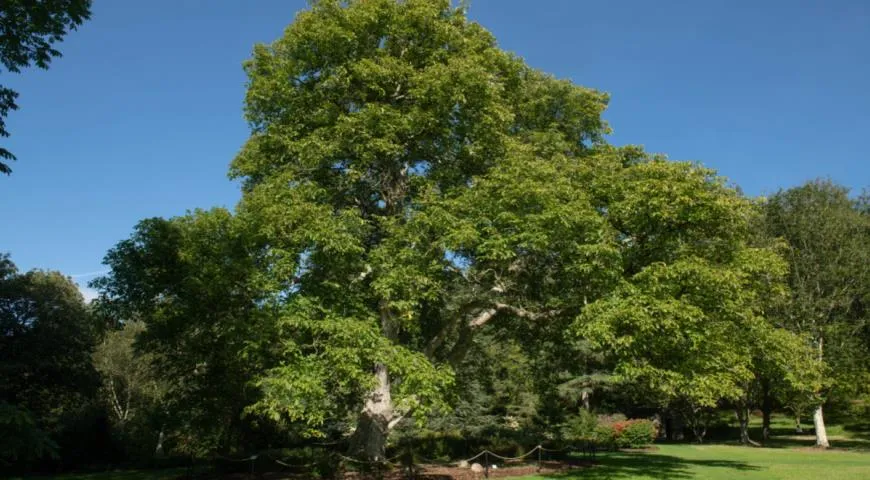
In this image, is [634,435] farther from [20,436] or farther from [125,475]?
[20,436]

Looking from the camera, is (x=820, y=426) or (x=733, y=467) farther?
(x=820, y=426)

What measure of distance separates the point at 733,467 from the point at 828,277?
17338mm

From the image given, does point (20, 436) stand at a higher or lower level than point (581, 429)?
higher

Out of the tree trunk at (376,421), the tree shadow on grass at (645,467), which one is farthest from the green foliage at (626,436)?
the tree trunk at (376,421)

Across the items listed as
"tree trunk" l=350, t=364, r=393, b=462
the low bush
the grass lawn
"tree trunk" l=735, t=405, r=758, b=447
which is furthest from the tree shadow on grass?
"tree trunk" l=735, t=405, r=758, b=447

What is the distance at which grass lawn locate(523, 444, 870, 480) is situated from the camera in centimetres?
1755

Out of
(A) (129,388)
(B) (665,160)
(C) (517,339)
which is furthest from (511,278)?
(A) (129,388)

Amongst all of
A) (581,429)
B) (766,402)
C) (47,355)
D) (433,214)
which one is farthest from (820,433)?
(47,355)

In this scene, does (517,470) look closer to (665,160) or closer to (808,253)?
(665,160)

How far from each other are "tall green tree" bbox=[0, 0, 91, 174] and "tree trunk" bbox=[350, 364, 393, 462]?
11454mm

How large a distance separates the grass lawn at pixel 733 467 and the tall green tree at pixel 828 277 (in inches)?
238

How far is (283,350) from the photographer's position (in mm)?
15008

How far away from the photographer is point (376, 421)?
18000 millimetres

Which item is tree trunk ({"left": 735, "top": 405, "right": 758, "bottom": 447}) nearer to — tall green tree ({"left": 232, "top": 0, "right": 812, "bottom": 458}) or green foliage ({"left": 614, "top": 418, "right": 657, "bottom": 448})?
green foliage ({"left": 614, "top": 418, "right": 657, "bottom": 448})
